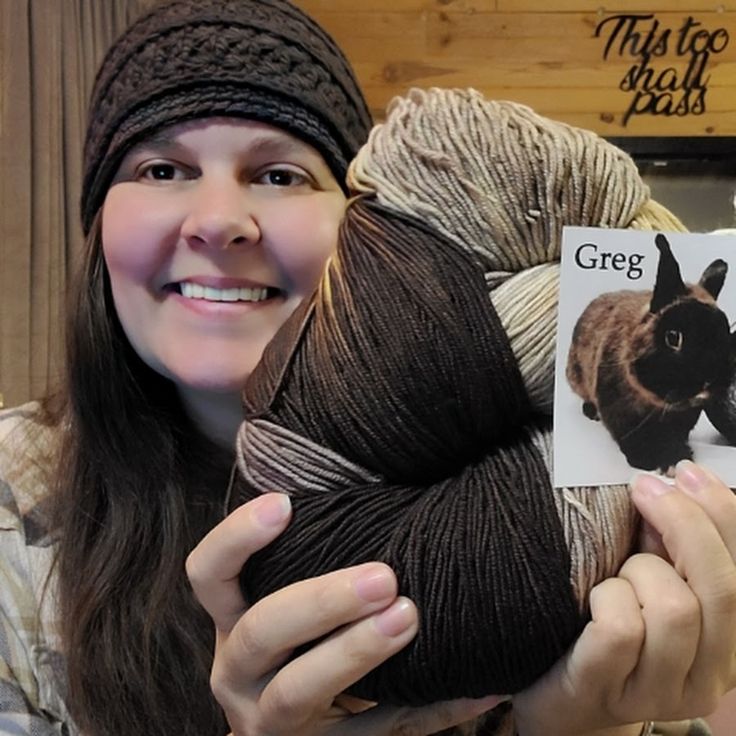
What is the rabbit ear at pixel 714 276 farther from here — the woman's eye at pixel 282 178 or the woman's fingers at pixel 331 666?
the woman's eye at pixel 282 178

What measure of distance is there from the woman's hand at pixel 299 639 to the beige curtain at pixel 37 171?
1422mm

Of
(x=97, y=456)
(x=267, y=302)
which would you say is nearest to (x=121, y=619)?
(x=97, y=456)

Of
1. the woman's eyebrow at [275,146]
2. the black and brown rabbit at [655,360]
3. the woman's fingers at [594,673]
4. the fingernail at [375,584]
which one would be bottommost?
the woman's fingers at [594,673]

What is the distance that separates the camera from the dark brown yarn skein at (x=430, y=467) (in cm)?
46

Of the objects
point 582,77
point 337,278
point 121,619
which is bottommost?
point 121,619

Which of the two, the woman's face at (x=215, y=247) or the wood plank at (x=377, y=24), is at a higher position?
the wood plank at (x=377, y=24)

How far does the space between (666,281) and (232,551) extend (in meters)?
0.28

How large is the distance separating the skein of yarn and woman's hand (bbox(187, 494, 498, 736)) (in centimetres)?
1

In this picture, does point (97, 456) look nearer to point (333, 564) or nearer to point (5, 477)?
point (5, 477)

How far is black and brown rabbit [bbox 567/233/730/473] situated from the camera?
0.48 meters

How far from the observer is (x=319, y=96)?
842 millimetres

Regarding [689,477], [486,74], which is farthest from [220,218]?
→ [486,74]

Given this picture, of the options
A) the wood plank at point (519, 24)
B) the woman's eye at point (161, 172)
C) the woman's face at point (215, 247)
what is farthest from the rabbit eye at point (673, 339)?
the wood plank at point (519, 24)

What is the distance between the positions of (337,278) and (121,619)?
47 centimetres
